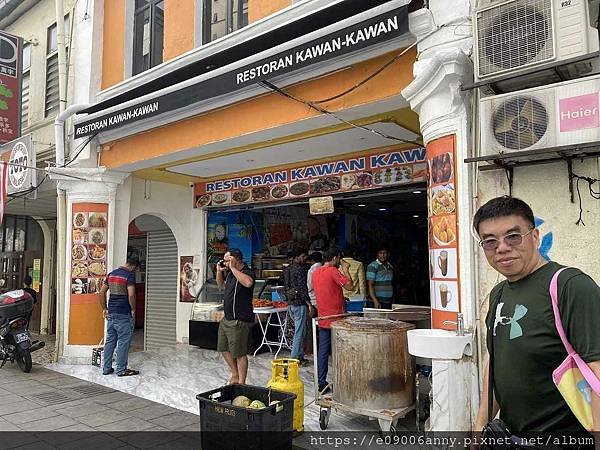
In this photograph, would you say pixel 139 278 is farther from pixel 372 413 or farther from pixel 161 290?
pixel 372 413

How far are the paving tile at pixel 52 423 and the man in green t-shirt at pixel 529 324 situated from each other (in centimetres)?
466

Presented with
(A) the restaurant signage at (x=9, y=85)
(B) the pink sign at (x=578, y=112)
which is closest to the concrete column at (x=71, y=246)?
(A) the restaurant signage at (x=9, y=85)

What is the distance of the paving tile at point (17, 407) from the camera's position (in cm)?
552

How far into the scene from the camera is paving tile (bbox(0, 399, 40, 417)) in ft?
18.1

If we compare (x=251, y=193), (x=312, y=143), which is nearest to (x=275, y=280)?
(x=251, y=193)

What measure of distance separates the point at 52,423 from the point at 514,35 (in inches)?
224

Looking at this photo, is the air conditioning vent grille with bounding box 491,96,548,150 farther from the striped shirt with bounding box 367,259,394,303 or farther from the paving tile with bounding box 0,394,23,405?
the paving tile with bounding box 0,394,23,405

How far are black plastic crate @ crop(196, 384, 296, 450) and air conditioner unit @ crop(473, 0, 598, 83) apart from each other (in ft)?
10.0

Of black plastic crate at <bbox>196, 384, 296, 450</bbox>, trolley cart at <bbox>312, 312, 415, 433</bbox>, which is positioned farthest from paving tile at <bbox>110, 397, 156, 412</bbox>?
trolley cart at <bbox>312, 312, 415, 433</bbox>

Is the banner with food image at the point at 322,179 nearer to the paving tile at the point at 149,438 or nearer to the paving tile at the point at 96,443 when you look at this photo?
the paving tile at the point at 149,438

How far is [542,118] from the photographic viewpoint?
324 cm

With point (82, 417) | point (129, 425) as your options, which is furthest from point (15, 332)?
point (129, 425)

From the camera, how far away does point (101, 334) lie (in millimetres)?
8383

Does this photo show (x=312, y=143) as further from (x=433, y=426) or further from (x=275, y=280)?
(x=433, y=426)
